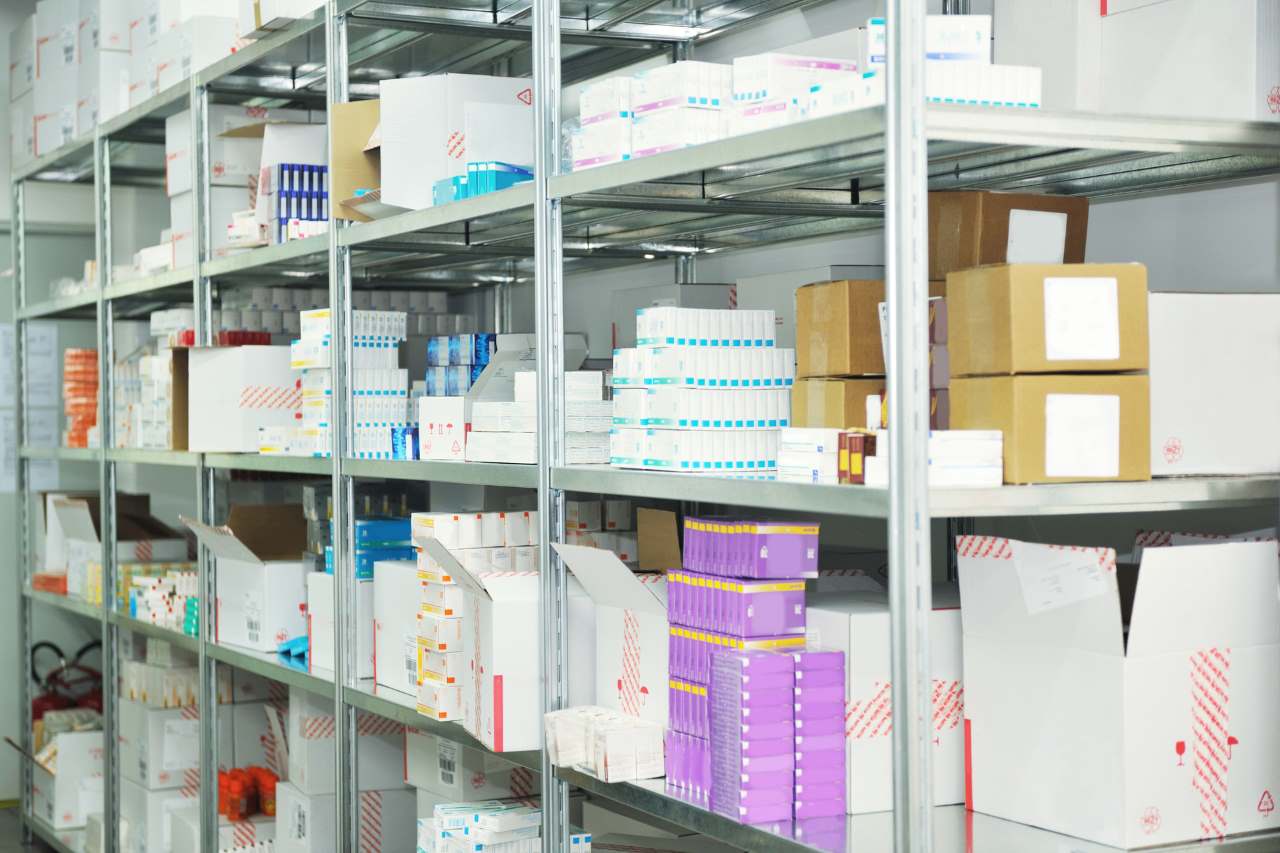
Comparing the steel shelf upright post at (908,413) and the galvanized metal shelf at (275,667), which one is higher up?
the steel shelf upright post at (908,413)

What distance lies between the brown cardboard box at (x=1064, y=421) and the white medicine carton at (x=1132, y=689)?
0.44ft

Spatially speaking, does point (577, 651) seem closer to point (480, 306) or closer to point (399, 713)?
point (399, 713)

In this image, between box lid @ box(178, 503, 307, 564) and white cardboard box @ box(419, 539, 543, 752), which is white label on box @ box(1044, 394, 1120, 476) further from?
box lid @ box(178, 503, 307, 564)

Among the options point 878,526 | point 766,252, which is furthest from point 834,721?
point 766,252

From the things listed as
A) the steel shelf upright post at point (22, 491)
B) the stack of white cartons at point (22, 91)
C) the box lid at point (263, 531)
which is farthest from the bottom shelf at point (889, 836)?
the stack of white cartons at point (22, 91)

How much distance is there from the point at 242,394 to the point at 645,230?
1.40m

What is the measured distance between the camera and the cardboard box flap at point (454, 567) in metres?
3.00

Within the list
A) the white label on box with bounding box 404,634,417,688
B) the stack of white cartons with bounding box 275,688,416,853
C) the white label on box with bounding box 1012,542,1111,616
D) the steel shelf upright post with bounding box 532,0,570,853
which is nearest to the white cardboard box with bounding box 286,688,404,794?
the stack of white cartons with bounding box 275,688,416,853

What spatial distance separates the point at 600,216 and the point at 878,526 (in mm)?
978

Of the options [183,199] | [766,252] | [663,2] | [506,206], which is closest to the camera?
[506,206]

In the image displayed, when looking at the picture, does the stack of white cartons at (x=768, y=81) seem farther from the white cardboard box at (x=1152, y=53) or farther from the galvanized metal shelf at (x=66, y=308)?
the galvanized metal shelf at (x=66, y=308)

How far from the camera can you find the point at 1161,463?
7.57ft

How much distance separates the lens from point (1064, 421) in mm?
2158

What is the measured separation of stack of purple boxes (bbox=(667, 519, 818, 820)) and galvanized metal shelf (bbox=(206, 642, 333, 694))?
1.51 metres
